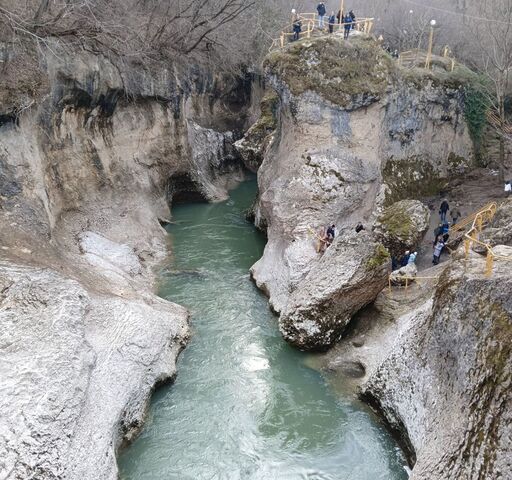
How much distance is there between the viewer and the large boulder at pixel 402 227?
61.5ft

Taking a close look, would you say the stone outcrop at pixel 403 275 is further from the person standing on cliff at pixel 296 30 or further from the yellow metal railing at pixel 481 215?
the person standing on cliff at pixel 296 30

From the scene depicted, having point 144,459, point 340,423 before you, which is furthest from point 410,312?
point 144,459

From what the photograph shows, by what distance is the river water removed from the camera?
11102mm

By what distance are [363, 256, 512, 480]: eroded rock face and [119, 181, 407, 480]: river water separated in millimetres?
1296

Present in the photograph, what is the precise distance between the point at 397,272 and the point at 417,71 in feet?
46.4

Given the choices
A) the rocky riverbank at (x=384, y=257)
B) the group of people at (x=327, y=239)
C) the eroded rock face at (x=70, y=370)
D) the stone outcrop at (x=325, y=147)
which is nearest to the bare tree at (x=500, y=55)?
the rocky riverbank at (x=384, y=257)

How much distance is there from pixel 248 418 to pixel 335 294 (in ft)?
15.2

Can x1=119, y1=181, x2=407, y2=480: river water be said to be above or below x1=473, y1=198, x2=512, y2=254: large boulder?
below

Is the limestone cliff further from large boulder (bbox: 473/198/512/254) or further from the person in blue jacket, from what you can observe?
the person in blue jacket

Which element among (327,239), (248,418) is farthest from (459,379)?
(327,239)

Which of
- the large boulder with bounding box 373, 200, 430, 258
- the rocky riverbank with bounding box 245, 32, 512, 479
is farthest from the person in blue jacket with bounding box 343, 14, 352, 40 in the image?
the large boulder with bounding box 373, 200, 430, 258

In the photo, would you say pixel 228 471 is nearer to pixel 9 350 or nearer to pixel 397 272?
pixel 9 350

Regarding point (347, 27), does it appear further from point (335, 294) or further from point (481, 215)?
point (335, 294)

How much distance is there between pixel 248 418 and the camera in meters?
12.5
